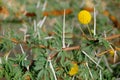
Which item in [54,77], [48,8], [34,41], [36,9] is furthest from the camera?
[48,8]

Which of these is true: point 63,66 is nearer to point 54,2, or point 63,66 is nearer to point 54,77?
point 54,77

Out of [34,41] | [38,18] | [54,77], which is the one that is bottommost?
[54,77]

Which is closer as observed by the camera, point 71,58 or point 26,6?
point 71,58

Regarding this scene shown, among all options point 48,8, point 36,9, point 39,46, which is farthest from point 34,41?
point 48,8

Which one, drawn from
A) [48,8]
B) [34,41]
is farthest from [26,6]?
[34,41]

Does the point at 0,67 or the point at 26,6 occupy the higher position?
the point at 26,6

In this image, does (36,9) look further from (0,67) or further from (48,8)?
(0,67)

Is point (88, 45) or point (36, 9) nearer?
point (88, 45)

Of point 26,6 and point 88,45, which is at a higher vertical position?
point 26,6

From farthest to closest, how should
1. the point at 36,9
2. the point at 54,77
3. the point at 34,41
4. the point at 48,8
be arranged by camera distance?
the point at 48,8
the point at 36,9
the point at 34,41
the point at 54,77
